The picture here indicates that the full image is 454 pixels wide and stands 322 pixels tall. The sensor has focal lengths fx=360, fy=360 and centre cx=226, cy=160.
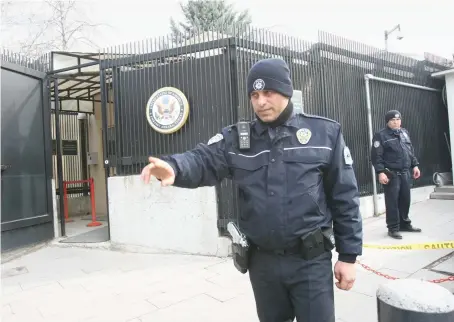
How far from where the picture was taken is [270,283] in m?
1.95

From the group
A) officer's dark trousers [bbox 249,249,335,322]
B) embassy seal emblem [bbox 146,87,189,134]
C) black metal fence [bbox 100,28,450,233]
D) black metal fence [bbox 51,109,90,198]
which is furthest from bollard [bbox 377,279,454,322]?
black metal fence [bbox 51,109,90,198]

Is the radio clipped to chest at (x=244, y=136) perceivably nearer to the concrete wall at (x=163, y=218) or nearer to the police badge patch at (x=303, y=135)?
the police badge patch at (x=303, y=135)

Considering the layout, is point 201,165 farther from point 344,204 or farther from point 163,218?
point 163,218

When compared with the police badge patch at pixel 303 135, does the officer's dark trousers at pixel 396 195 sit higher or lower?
lower

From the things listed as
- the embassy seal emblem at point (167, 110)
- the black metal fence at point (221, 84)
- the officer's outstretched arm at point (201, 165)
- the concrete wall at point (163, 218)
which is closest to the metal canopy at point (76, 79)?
the black metal fence at point (221, 84)

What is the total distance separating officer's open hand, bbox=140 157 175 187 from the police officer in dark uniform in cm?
2

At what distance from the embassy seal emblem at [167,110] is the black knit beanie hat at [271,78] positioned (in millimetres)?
3574

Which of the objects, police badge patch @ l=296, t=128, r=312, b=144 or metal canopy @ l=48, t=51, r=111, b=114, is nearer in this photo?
police badge patch @ l=296, t=128, r=312, b=144

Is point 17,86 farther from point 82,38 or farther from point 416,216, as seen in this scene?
point 82,38

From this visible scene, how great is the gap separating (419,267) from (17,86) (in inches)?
266

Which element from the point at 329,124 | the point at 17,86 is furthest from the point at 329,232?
the point at 17,86

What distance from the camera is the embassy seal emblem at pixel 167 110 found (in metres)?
5.53

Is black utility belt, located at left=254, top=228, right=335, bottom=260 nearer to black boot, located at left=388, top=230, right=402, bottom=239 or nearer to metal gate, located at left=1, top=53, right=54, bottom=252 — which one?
black boot, located at left=388, top=230, right=402, bottom=239

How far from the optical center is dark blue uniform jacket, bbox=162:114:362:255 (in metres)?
1.87
